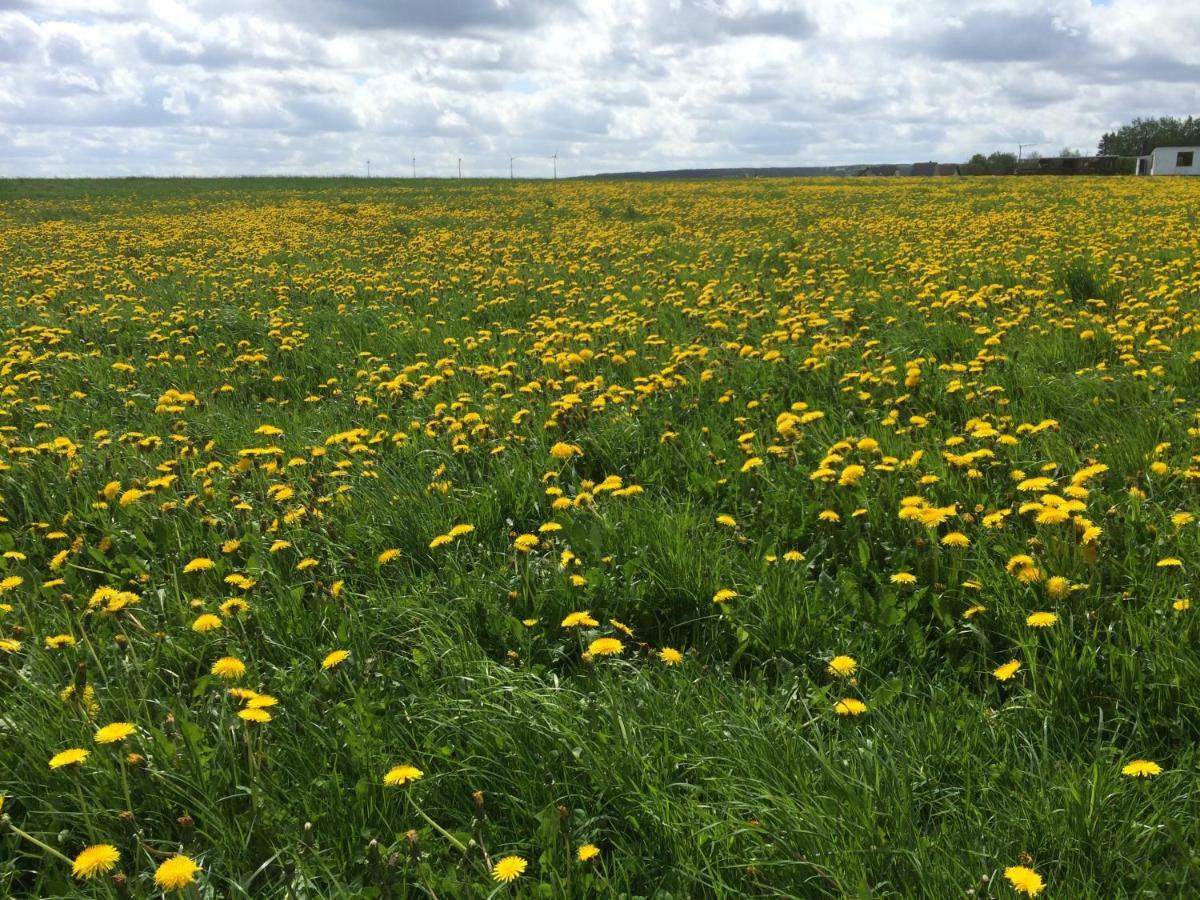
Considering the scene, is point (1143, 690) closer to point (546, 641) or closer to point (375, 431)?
point (546, 641)

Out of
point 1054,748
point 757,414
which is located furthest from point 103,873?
point 757,414

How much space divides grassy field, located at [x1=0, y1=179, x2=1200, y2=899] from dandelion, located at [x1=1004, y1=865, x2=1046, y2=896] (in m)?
0.04

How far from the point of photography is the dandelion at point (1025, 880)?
5.14 ft

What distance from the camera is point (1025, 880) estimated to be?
1585 millimetres

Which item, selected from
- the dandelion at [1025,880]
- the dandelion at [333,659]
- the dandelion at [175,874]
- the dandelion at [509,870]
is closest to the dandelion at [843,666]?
the dandelion at [1025,880]

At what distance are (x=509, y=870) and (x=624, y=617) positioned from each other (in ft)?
4.18

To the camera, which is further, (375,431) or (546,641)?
(375,431)

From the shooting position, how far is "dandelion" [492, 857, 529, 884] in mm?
1760

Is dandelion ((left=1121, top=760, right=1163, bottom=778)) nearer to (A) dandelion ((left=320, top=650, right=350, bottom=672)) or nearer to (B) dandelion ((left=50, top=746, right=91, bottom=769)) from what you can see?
(A) dandelion ((left=320, top=650, right=350, bottom=672))

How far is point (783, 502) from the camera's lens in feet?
11.7

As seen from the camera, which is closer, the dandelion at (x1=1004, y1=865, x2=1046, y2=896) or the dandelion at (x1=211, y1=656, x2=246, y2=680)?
the dandelion at (x1=1004, y1=865, x2=1046, y2=896)

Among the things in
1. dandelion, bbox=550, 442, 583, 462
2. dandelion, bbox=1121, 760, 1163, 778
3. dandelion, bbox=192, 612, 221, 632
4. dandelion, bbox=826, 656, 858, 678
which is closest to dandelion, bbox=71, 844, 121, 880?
dandelion, bbox=192, 612, 221, 632

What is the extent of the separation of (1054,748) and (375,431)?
13.1 feet

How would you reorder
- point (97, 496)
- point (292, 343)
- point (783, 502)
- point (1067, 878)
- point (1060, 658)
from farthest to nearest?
point (292, 343), point (97, 496), point (783, 502), point (1060, 658), point (1067, 878)
